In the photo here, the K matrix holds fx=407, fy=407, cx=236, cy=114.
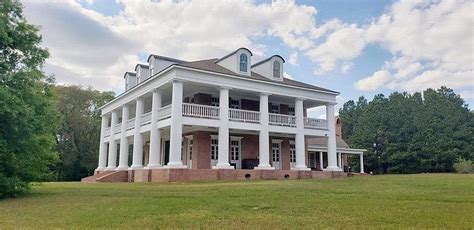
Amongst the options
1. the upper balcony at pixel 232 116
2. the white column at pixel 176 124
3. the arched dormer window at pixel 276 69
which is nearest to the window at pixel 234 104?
the upper balcony at pixel 232 116

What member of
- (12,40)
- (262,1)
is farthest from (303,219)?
(262,1)

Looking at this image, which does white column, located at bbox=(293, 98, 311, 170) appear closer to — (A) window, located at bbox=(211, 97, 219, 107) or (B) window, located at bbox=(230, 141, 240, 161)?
(B) window, located at bbox=(230, 141, 240, 161)

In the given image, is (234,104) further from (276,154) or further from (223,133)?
(223,133)

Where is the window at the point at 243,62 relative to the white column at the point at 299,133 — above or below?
above

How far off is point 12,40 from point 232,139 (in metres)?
17.5

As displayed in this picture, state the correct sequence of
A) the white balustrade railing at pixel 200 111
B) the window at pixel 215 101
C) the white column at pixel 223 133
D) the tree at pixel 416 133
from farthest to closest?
the tree at pixel 416 133 < the window at pixel 215 101 < the white balustrade railing at pixel 200 111 < the white column at pixel 223 133

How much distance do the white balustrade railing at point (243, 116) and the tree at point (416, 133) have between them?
36.8m

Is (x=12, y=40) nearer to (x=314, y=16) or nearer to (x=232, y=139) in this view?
(x=314, y=16)

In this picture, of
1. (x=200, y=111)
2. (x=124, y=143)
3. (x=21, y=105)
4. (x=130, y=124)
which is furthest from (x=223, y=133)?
(x=21, y=105)

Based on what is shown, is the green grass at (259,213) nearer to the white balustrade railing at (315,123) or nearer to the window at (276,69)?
the window at (276,69)

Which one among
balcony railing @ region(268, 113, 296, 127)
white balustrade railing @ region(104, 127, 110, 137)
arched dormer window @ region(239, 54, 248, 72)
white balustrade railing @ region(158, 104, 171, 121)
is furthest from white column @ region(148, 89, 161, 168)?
white balustrade railing @ region(104, 127, 110, 137)

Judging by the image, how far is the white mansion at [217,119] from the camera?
23.2m

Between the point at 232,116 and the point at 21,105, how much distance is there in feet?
47.8

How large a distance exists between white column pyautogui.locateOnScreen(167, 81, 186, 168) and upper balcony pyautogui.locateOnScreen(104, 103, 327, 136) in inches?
27.8
